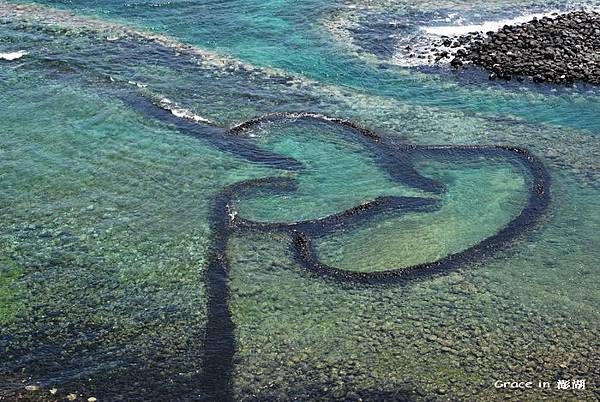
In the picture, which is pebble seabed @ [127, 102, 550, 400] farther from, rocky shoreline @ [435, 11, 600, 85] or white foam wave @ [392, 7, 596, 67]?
white foam wave @ [392, 7, 596, 67]

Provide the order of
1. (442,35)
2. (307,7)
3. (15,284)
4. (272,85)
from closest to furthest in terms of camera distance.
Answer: (15,284)
(272,85)
(442,35)
(307,7)

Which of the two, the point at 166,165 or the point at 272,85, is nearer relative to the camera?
the point at 166,165

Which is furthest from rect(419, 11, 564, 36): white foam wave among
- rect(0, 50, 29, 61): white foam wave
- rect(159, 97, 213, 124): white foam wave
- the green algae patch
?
the green algae patch

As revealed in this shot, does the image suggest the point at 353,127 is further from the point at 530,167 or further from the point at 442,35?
the point at 442,35

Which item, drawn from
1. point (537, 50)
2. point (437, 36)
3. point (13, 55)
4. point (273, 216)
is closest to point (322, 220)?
point (273, 216)

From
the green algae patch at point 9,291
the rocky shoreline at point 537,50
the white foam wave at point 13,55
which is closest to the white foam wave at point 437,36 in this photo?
the rocky shoreline at point 537,50

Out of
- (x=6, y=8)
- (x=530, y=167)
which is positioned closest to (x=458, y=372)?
(x=530, y=167)

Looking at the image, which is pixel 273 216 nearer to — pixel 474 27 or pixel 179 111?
pixel 179 111
